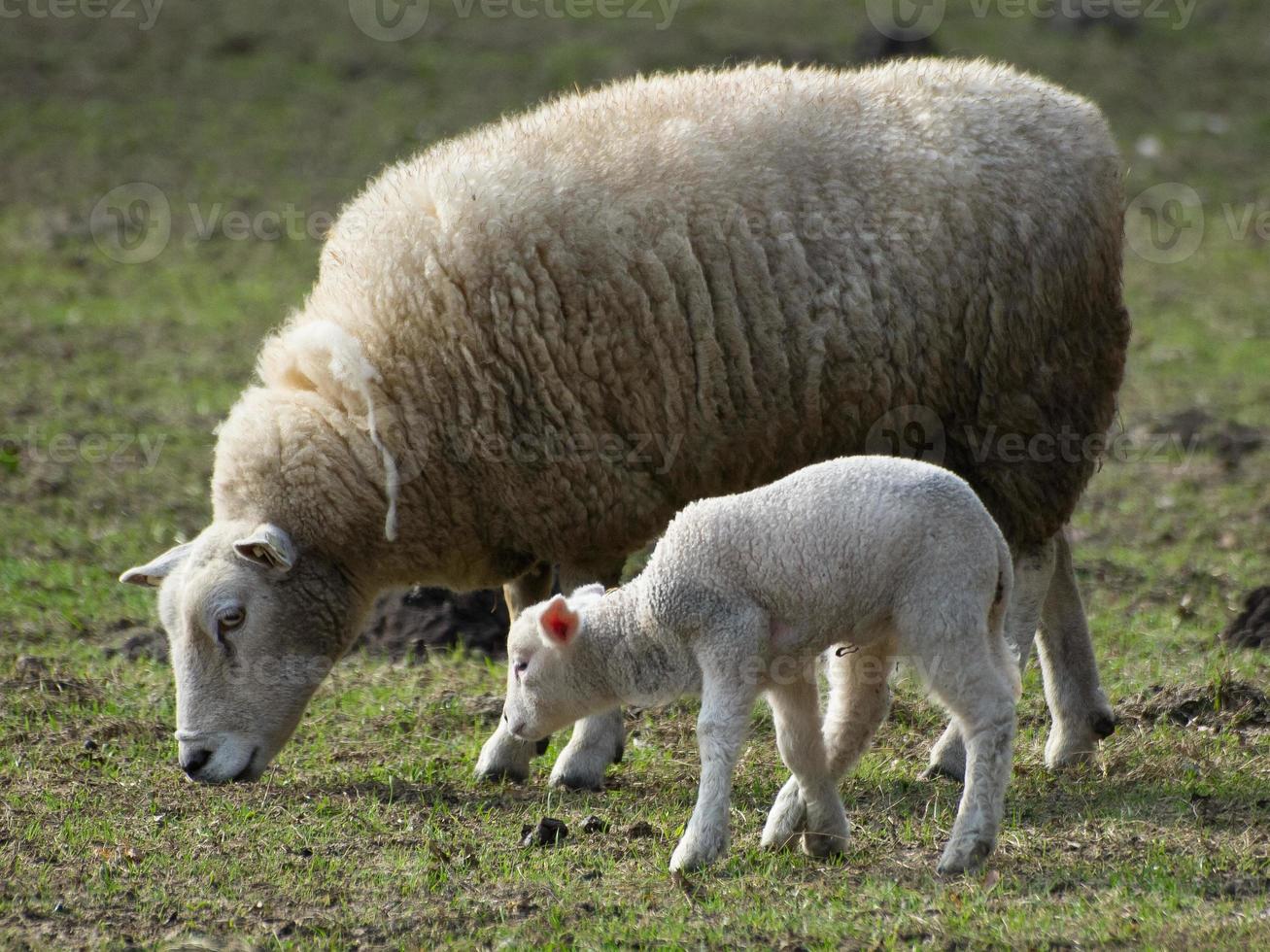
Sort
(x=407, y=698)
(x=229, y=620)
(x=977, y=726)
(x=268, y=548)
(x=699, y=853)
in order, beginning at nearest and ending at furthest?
(x=977, y=726) → (x=699, y=853) → (x=268, y=548) → (x=229, y=620) → (x=407, y=698)

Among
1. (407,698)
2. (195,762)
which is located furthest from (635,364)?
(195,762)

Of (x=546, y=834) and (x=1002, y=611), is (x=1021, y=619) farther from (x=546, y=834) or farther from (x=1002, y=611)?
(x=546, y=834)

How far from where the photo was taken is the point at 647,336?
17.9 feet

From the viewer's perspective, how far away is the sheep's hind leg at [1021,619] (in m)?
5.46

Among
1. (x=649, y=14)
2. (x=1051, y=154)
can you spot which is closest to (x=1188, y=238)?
(x=649, y=14)

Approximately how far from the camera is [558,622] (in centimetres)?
462

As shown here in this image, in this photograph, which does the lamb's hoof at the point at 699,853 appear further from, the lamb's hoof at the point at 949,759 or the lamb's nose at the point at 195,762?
the lamb's nose at the point at 195,762

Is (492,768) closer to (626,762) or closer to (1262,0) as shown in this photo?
(626,762)

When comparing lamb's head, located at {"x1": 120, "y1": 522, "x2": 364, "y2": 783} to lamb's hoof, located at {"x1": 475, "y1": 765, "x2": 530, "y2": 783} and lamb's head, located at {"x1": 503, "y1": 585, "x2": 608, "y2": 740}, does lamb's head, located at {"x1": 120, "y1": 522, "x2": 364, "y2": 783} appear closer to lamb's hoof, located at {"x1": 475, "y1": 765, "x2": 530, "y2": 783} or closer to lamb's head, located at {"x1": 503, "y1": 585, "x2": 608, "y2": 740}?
lamb's hoof, located at {"x1": 475, "y1": 765, "x2": 530, "y2": 783}

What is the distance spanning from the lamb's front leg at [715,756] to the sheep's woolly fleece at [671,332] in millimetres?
1225

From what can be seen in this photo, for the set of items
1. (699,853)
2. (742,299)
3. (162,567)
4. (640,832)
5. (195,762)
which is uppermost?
(742,299)

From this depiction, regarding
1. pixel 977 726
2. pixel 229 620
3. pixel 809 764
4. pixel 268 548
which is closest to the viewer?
pixel 977 726

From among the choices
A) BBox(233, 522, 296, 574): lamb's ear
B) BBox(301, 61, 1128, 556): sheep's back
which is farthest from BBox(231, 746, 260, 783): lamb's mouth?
BBox(301, 61, 1128, 556): sheep's back

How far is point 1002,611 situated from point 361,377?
216 centimetres
